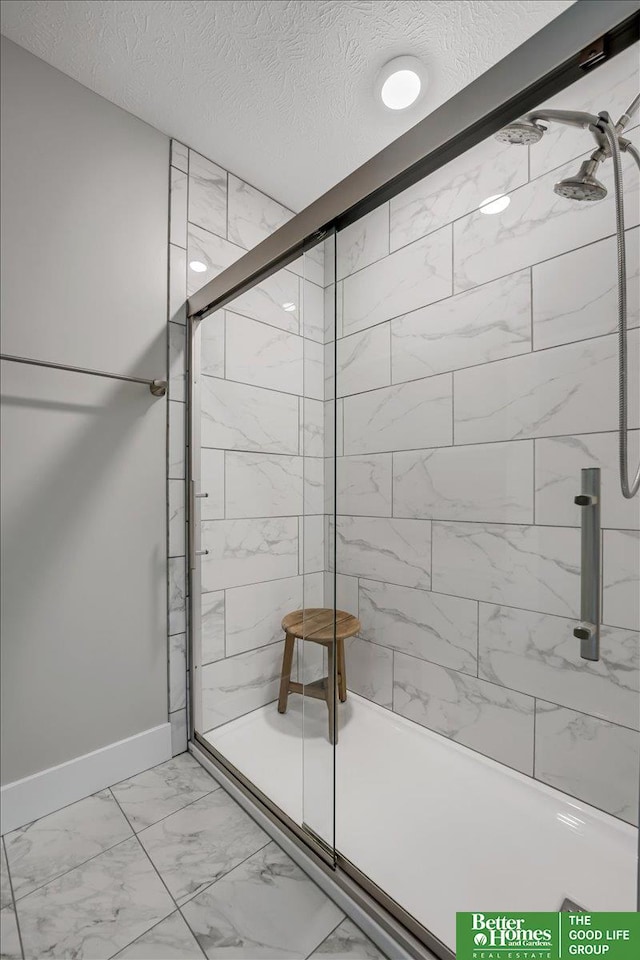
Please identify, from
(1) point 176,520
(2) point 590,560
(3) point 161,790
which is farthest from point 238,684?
(2) point 590,560

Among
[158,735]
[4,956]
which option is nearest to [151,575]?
[158,735]

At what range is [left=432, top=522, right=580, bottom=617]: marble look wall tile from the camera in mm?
943

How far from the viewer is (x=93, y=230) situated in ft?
4.78

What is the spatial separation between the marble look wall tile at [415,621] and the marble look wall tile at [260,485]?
0.37 m

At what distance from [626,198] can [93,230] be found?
1444 mm

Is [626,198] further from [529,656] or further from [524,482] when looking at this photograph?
[529,656]

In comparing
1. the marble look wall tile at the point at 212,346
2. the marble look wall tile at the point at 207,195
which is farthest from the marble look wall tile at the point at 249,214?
the marble look wall tile at the point at 212,346

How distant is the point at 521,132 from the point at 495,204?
0.24m

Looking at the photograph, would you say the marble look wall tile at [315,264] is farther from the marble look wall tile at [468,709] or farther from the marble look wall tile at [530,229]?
the marble look wall tile at [468,709]

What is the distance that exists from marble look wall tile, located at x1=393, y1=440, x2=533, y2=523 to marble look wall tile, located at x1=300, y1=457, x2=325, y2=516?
194 millimetres

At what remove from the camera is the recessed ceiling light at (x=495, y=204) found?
3.57 feet

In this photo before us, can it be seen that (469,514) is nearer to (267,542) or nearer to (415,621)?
(415,621)

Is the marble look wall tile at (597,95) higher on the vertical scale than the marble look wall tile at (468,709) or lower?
higher

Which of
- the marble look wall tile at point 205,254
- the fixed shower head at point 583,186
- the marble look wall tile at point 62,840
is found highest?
the marble look wall tile at point 205,254
